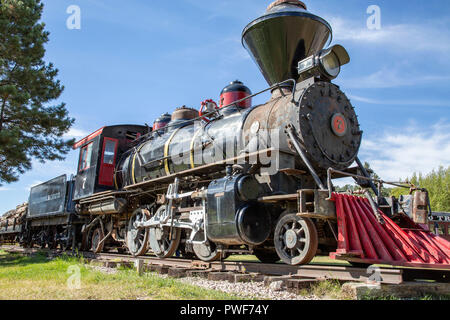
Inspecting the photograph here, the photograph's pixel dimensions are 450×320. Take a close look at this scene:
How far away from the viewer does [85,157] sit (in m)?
10.7

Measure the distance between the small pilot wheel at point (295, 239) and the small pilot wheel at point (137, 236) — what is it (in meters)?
4.03

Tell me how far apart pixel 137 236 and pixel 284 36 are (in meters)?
5.54

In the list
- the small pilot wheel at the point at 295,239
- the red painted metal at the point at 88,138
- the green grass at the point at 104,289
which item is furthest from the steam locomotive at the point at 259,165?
the green grass at the point at 104,289

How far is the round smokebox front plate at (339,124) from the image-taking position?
18.8ft

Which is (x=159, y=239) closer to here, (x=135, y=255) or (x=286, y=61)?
(x=135, y=255)

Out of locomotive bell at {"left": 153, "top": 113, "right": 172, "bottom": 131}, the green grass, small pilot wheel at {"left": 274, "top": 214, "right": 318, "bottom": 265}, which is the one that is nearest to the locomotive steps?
small pilot wheel at {"left": 274, "top": 214, "right": 318, "bottom": 265}

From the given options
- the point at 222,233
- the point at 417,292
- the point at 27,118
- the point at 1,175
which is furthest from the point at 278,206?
the point at 1,175

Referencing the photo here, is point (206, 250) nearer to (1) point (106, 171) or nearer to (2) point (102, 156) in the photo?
(1) point (106, 171)

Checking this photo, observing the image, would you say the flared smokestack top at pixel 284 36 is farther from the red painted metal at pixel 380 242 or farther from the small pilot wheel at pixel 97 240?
the small pilot wheel at pixel 97 240

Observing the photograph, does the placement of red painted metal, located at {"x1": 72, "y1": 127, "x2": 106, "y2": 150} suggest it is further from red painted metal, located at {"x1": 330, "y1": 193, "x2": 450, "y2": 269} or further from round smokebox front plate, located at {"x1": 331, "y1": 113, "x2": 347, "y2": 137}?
red painted metal, located at {"x1": 330, "y1": 193, "x2": 450, "y2": 269}

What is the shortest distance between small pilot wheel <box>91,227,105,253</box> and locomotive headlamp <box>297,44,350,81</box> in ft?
23.6

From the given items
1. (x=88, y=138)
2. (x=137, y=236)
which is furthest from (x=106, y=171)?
(x=137, y=236)

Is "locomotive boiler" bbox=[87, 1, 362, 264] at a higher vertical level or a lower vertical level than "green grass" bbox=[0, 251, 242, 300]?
higher

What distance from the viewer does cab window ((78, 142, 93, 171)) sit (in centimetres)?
1030
